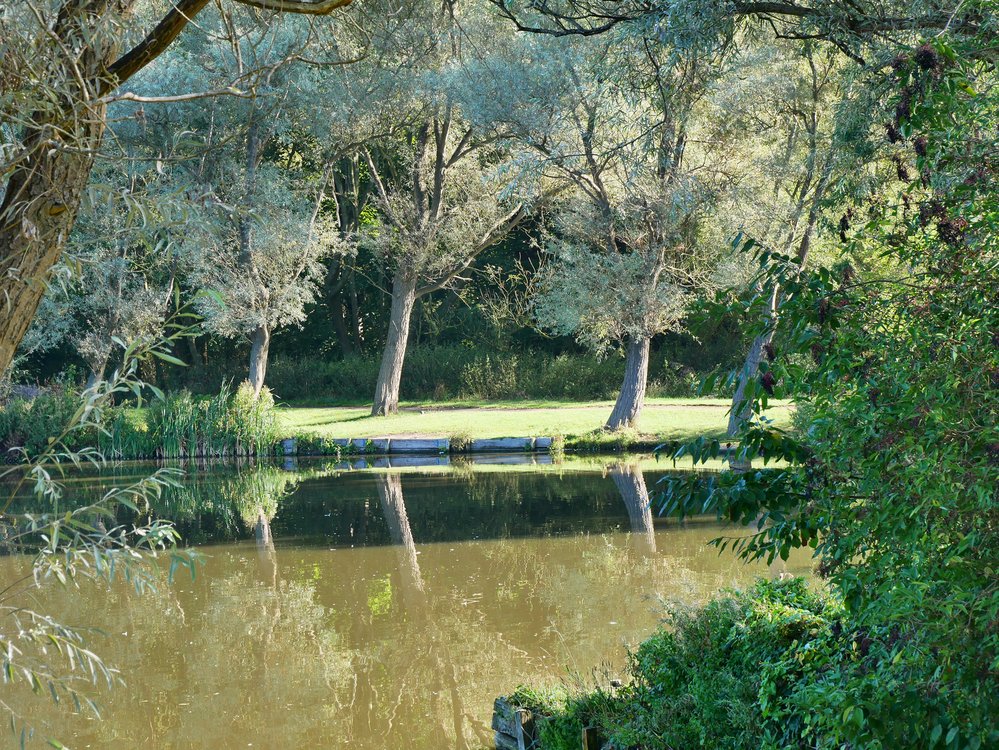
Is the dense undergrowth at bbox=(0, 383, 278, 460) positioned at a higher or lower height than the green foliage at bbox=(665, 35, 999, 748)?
lower

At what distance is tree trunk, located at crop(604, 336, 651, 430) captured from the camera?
19344mm

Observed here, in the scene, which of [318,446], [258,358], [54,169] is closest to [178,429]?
[318,446]

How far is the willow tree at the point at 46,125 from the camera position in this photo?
2.99 m

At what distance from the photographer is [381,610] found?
9.08 metres

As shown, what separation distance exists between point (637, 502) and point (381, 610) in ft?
17.6

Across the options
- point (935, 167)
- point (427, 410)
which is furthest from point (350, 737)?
point (427, 410)

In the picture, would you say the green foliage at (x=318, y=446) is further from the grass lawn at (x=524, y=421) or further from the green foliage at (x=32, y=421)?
the green foliage at (x=32, y=421)

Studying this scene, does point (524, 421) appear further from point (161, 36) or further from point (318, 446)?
point (161, 36)

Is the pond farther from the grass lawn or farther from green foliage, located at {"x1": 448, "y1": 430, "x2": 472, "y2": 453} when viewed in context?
green foliage, located at {"x1": 448, "y1": 430, "x2": 472, "y2": 453}

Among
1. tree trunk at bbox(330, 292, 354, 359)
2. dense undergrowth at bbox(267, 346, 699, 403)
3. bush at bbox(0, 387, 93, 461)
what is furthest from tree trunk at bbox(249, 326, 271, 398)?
tree trunk at bbox(330, 292, 354, 359)

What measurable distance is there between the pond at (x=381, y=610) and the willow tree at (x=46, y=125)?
3001 millimetres

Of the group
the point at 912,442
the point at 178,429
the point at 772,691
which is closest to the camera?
the point at 912,442

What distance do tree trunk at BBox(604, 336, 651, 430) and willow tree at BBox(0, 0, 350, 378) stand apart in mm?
16411

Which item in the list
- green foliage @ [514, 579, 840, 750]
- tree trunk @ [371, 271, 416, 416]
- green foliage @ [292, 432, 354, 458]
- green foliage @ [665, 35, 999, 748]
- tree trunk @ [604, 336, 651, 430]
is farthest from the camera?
tree trunk @ [371, 271, 416, 416]
